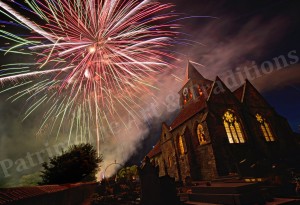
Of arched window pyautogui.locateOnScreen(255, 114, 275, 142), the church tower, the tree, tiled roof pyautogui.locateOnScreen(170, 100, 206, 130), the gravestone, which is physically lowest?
the gravestone

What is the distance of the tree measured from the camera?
16.9 metres

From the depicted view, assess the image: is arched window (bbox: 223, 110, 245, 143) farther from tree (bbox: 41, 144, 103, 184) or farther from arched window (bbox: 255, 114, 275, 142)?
tree (bbox: 41, 144, 103, 184)

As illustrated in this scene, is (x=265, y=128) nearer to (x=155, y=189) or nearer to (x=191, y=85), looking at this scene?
(x=191, y=85)

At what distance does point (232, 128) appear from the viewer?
2117cm

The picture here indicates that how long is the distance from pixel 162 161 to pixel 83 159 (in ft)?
53.6

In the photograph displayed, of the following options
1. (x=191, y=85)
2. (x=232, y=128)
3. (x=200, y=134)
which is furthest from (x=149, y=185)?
(x=191, y=85)

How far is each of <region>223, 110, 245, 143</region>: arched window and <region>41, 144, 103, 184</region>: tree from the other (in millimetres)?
15241

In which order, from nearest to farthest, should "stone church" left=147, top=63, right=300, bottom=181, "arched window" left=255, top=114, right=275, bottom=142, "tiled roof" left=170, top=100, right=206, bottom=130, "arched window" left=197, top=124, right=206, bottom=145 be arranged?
"stone church" left=147, top=63, right=300, bottom=181
"arched window" left=197, top=124, right=206, bottom=145
"arched window" left=255, top=114, right=275, bottom=142
"tiled roof" left=170, top=100, right=206, bottom=130

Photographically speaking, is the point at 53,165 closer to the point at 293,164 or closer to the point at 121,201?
the point at 121,201

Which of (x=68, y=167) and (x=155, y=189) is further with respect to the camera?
(x=68, y=167)

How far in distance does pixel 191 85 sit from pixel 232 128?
48.8 feet

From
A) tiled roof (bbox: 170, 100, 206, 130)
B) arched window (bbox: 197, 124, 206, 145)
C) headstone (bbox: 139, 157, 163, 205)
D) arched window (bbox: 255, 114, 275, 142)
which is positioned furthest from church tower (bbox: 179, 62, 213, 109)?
headstone (bbox: 139, 157, 163, 205)

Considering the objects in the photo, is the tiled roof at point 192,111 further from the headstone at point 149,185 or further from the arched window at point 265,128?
the headstone at point 149,185

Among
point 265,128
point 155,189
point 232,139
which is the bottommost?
point 155,189
